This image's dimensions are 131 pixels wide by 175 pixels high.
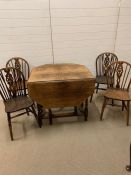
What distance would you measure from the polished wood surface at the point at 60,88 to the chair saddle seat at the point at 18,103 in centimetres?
15

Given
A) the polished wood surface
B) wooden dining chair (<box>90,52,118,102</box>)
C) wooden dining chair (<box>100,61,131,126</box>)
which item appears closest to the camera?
the polished wood surface

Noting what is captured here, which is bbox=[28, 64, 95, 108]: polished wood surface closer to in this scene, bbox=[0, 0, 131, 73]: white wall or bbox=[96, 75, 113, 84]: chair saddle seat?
bbox=[96, 75, 113, 84]: chair saddle seat

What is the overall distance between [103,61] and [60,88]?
4.75ft

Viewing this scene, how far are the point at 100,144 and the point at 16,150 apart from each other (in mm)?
1046

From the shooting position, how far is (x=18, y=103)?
99.0 inches

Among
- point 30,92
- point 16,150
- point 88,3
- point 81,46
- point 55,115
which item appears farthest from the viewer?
point 81,46

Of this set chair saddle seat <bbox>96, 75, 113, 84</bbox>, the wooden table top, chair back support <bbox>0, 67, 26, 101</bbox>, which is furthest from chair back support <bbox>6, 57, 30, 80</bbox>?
chair saddle seat <bbox>96, 75, 113, 84</bbox>

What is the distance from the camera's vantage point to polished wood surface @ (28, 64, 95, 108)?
2363mm

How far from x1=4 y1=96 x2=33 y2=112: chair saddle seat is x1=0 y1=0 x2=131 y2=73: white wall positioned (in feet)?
3.21

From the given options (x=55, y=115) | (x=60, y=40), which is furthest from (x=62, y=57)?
(x=55, y=115)

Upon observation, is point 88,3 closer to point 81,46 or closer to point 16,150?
point 81,46

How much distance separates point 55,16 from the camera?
312 cm

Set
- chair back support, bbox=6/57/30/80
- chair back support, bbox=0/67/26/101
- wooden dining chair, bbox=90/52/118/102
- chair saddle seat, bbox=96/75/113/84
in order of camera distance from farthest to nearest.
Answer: wooden dining chair, bbox=90/52/118/102, chair back support, bbox=6/57/30/80, chair saddle seat, bbox=96/75/113/84, chair back support, bbox=0/67/26/101

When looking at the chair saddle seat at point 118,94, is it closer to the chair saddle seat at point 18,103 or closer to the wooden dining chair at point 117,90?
the wooden dining chair at point 117,90
